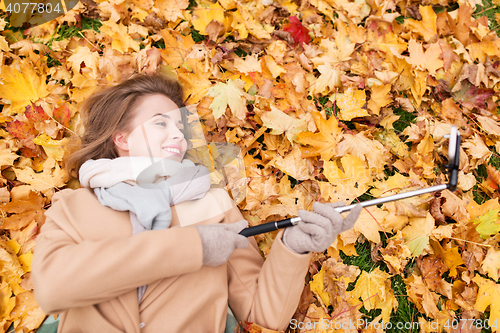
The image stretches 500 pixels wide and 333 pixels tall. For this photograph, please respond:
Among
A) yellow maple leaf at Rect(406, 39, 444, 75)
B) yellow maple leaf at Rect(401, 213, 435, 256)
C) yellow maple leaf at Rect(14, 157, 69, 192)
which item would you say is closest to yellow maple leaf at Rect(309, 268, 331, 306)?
yellow maple leaf at Rect(401, 213, 435, 256)

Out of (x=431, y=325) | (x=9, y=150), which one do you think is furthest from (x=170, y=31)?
(x=431, y=325)

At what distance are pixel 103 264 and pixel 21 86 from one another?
1.93 meters

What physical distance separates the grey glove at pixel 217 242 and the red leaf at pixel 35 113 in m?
1.80

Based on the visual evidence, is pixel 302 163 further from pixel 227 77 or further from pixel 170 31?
pixel 170 31

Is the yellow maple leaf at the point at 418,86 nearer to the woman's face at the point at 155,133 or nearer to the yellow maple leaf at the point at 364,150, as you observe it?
the yellow maple leaf at the point at 364,150

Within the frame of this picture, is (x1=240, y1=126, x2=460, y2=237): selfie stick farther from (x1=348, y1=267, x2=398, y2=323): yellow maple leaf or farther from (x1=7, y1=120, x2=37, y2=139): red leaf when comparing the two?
(x1=7, y1=120, x2=37, y2=139): red leaf

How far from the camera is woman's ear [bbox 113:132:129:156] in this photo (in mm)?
1969

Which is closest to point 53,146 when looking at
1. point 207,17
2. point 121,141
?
point 121,141

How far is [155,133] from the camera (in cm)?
186

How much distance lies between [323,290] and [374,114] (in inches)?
58.6

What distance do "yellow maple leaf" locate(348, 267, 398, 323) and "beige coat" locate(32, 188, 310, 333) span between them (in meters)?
0.68

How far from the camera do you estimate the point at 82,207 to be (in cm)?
166

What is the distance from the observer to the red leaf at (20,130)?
7.72 ft

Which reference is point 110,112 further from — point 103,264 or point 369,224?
point 369,224
